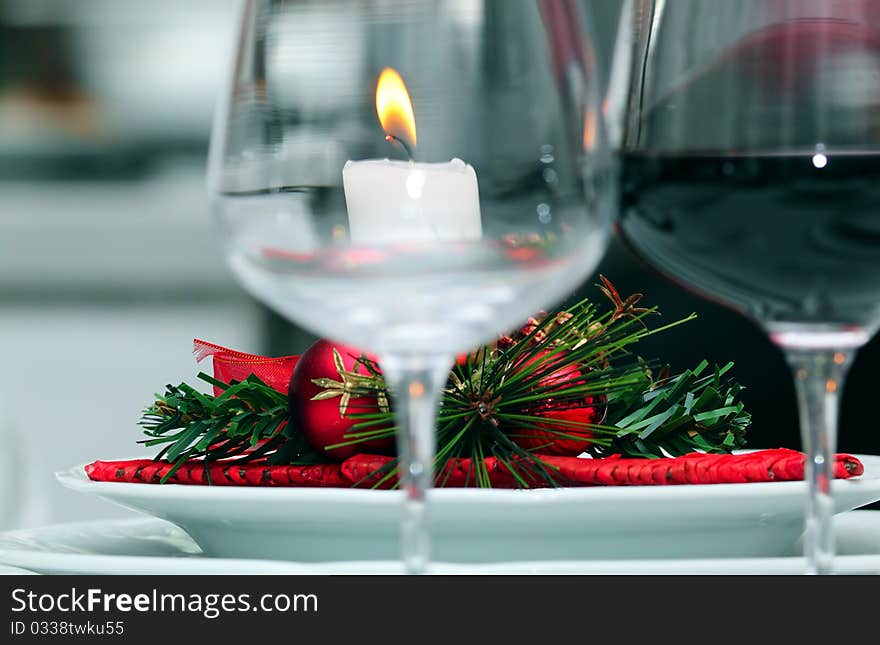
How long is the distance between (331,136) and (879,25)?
5.1 inches

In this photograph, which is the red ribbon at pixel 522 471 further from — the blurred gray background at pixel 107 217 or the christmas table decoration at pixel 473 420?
the blurred gray background at pixel 107 217

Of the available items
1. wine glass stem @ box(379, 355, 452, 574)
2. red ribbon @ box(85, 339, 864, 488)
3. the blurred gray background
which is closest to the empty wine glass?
wine glass stem @ box(379, 355, 452, 574)

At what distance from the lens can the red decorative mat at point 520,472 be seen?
363 millimetres

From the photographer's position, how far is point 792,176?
0.94ft

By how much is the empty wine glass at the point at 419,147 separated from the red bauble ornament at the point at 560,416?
0.13m

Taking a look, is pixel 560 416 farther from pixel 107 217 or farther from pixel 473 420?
pixel 107 217

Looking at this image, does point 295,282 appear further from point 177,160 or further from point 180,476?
point 177,160

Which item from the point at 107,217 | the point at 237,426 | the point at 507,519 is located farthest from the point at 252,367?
the point at 107,217

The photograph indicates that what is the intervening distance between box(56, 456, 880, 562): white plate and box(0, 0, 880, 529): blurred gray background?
4.11 feet

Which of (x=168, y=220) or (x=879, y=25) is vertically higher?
(x=168, y=220)

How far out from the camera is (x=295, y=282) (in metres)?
0.27

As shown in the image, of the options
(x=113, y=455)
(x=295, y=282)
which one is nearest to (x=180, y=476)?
(x=295, y=282)

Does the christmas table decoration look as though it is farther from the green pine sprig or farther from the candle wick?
the candle wick
